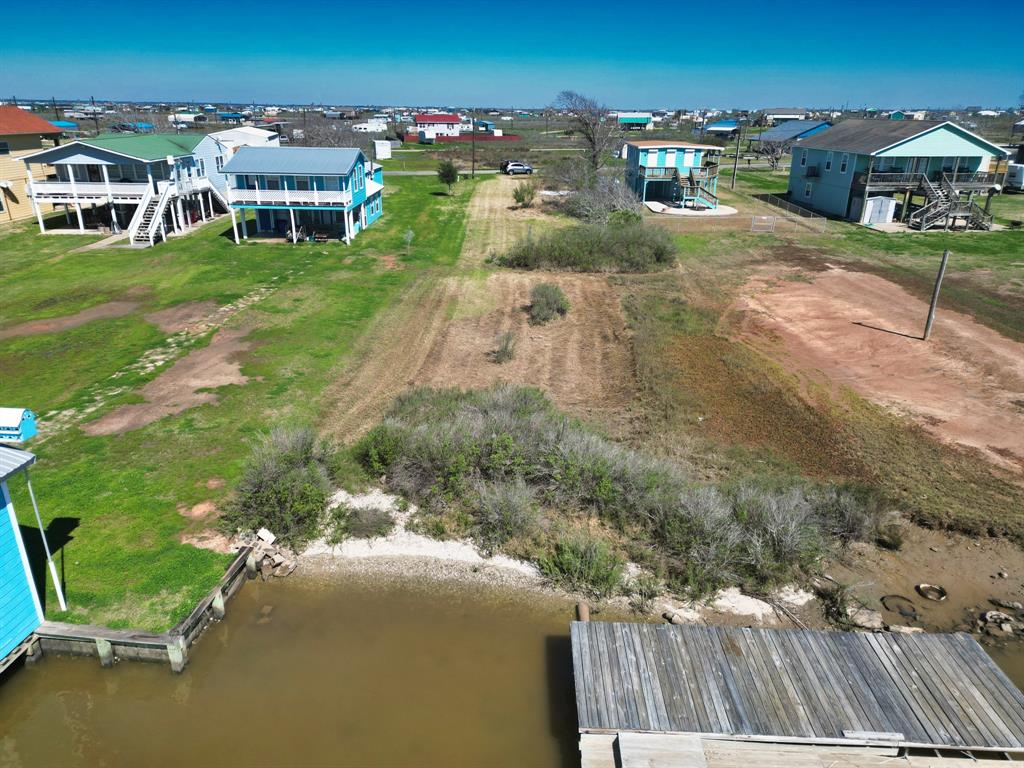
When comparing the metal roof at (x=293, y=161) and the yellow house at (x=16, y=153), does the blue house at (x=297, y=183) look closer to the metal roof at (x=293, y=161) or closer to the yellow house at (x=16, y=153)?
the metal roof at (x=293, y=161)

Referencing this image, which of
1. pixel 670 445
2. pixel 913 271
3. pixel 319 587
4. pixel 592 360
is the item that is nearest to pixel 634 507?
pixel 670 445

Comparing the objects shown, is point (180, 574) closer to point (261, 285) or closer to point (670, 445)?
point (670, 445)

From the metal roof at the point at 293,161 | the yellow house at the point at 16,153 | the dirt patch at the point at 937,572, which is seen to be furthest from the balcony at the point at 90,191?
the dirt patch at the point at 937,572

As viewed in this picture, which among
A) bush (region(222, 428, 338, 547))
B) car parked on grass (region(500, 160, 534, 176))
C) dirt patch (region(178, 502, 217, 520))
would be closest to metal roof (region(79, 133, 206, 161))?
bush (region(222, 428, 338, 547))

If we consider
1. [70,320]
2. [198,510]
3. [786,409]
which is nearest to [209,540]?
[198,510]

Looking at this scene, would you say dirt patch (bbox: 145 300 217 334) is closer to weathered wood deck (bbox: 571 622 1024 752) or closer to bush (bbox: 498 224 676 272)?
bush (bbox: 498 224 676 272)

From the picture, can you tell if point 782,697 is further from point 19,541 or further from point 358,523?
point 19,541

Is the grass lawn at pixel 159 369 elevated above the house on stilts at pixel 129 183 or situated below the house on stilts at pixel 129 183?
below
